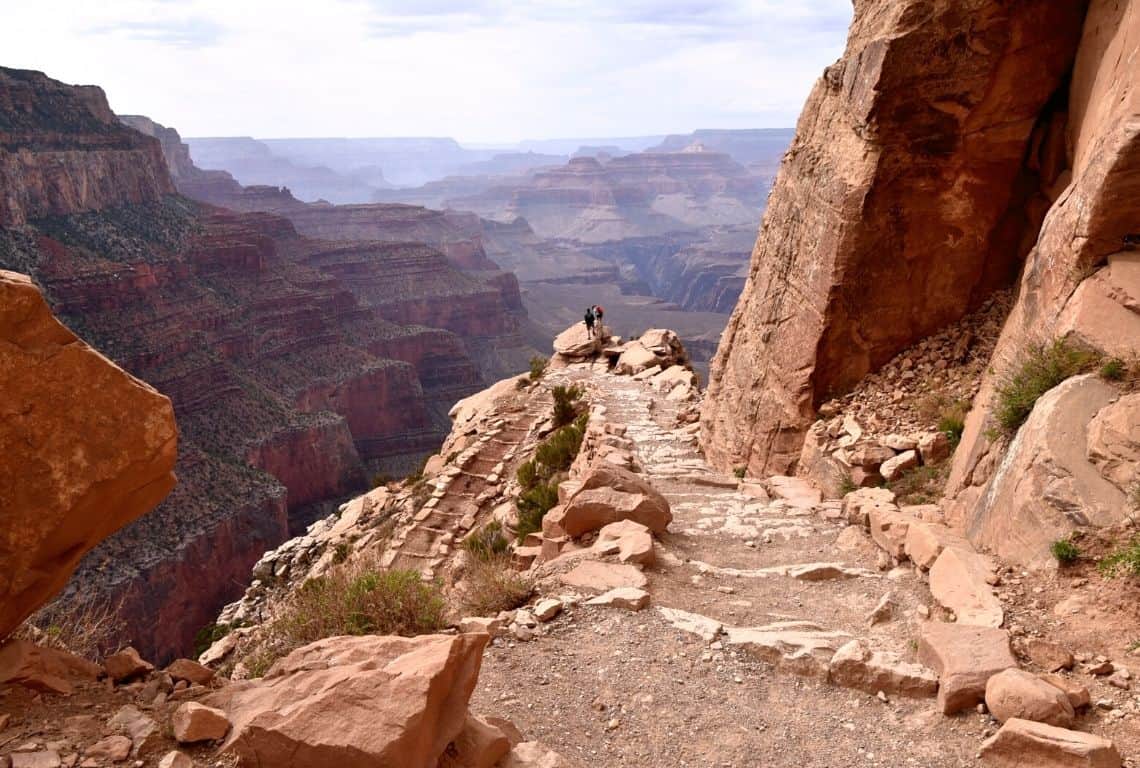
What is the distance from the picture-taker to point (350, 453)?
Answer: 61.2 metres

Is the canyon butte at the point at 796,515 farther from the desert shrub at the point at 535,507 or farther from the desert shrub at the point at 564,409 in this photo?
the desert shrub at the point at 564,409

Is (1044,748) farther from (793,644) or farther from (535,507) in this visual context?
(535,507)

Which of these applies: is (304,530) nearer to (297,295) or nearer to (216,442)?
(216,442)

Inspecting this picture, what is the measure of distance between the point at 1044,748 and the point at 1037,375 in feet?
14.6

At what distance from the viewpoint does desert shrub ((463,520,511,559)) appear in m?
13.5

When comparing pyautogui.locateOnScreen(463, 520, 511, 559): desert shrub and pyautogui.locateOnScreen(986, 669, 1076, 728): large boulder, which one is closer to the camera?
pyautogui.locateOnScreen(986, 669, 1076, 728): large boulder

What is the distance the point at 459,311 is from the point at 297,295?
39736mm

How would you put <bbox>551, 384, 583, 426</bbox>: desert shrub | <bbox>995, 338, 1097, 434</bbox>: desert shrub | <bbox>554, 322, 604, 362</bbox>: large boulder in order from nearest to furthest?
1. <bbox>995, 338, 1097, 434</bbox>: desert shrub
2. <bbox>551, 384, 583, 426</bbox>: desert shrub
3. <bbox>554, 322, 604, 362</bbox>: large boulder

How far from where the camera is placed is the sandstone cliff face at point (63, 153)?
52812 mm

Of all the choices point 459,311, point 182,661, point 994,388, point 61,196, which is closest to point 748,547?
point 994,388

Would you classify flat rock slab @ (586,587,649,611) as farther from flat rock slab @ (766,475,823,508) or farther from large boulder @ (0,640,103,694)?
flat rock slab @ (766,475,823,508)

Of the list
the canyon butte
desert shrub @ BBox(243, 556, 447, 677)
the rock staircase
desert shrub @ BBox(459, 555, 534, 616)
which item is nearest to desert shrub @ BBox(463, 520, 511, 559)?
the canyon butte

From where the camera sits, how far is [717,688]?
6.57 meters

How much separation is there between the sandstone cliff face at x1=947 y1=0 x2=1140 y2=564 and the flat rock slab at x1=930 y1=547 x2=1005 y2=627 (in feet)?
1.08
